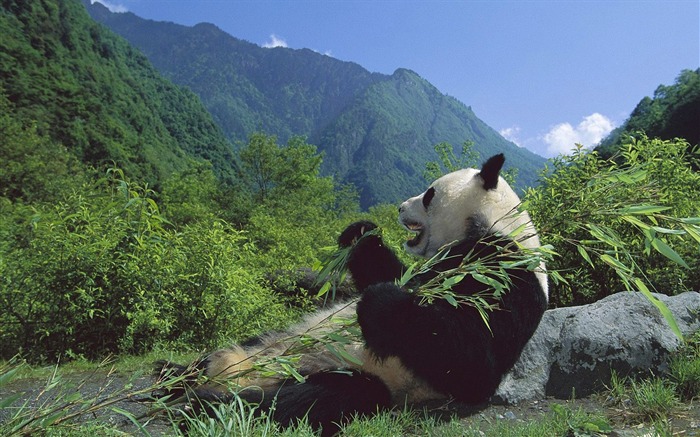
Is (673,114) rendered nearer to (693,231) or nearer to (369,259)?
(369,259)

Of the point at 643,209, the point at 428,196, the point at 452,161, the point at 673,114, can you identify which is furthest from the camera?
the point at 673,114

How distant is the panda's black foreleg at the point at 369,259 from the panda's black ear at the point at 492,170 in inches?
39.1

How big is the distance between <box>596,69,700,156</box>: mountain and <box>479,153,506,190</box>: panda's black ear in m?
30.9

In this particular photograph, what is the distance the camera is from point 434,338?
265 cm

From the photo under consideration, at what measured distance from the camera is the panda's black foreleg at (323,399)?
107 inches

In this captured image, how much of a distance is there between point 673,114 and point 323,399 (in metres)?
42.4

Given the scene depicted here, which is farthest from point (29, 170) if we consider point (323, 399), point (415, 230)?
point (323, 399)

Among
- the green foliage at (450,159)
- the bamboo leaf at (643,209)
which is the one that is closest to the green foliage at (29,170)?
the green foliage at (450,159)

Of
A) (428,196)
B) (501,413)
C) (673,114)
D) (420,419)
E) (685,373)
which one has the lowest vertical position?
(501,413)

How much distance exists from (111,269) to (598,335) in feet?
16.7

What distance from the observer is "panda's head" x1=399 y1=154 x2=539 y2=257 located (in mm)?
3146

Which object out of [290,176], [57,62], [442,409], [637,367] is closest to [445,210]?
[442,409]

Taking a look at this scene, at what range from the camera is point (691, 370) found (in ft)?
10.5

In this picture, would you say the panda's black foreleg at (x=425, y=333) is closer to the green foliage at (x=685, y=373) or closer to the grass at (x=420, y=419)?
the grass at (x=420, y=419)
